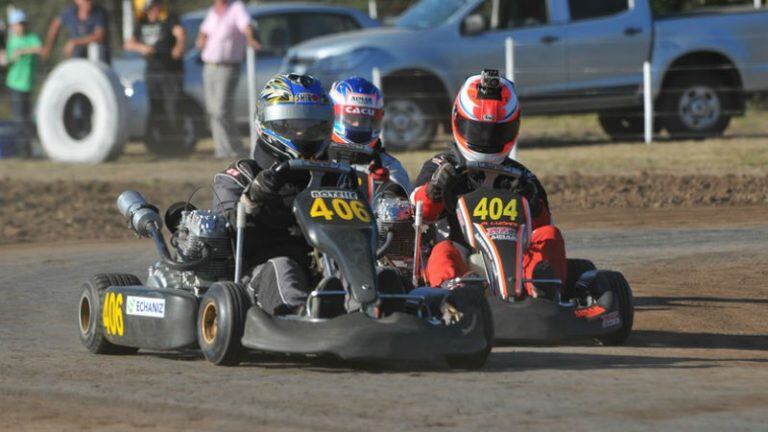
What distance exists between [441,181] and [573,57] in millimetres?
10848

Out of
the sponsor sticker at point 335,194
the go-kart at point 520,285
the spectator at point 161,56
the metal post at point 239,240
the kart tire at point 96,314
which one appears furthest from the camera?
the spectator at point 161,56

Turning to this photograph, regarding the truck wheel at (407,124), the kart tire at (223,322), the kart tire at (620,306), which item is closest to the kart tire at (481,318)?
the kart tire at (223,322)

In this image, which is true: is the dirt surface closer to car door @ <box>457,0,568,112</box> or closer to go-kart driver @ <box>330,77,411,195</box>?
car door @ <box>457,0,568,112</box>

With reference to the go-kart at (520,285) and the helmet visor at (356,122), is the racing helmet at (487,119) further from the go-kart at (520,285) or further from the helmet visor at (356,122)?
the helmet visor at (356,122)

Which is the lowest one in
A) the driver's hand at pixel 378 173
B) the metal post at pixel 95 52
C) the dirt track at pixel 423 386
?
the dirt track at pixel 423 386

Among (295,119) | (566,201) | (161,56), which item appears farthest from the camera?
(161,56)

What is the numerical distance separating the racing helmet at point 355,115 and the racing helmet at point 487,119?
3.56ft

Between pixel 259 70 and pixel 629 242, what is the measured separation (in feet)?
26.8

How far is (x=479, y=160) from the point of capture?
8812 mm

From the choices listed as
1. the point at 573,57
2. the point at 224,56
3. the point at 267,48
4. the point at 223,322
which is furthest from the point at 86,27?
the point at 223,322

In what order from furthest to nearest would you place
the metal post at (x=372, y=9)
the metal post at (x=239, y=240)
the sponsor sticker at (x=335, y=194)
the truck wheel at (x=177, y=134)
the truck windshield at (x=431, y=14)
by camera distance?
the metal post at (x=372, y=9)
the truck wheel at (x=177, y=134)
the truck windshield at (x=431, y=14)
the metal post at (x=239, y=240)
the sponsor sticker at (x=335, y=194)

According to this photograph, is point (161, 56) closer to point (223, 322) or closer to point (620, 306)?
point (620, 306)

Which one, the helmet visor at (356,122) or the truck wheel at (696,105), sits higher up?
the helmet visor at (356,122)

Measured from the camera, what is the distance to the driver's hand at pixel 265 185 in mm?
7453
